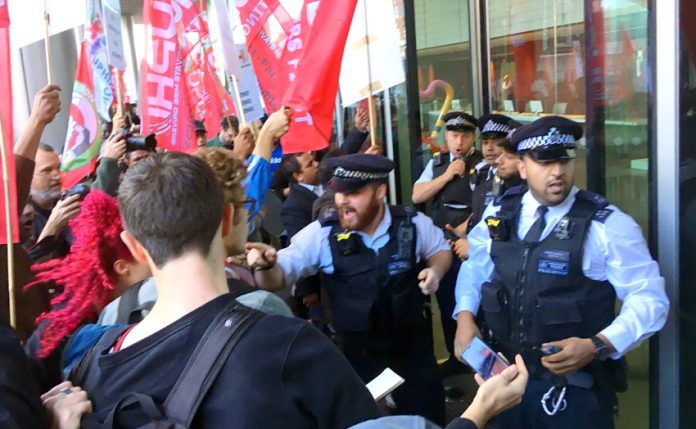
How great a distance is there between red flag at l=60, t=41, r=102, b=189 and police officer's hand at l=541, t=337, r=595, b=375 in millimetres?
2736

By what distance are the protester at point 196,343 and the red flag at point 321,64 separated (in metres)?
1.84

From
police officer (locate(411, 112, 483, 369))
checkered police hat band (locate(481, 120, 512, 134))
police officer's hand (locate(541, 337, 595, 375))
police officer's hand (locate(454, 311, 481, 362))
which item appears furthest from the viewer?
police officer (locate(411, 112, 483, 369))

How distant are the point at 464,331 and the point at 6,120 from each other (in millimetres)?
1881

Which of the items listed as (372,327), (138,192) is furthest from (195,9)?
(138,192)

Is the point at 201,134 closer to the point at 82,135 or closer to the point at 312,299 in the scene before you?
the point at 82,135

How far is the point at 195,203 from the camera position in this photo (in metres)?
1.44

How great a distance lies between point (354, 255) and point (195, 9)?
205 centimetres

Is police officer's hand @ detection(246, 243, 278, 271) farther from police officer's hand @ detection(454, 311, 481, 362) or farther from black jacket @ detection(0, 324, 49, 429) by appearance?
black jacket @ detection(0, 324, 49, 429)

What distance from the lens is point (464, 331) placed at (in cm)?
278

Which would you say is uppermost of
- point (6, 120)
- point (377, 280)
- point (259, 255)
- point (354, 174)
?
point (6, 120)

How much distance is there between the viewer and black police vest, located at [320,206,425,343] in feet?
10.2

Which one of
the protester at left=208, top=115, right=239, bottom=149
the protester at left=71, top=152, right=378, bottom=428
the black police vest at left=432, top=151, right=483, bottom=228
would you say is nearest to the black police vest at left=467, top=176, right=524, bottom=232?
the black police vest at left=432, top=151, right=483, bottom=228

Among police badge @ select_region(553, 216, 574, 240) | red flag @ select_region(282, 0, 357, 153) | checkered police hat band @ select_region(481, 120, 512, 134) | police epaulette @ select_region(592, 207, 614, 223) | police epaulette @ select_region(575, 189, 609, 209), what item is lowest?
police badge @ select_region(553, 216, 574, 240)

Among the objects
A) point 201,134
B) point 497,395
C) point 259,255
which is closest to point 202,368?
→ point 497,395
